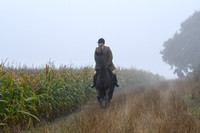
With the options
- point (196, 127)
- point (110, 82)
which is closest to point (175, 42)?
point (110, 82)

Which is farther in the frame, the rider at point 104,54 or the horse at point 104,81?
the rider at point 104,54

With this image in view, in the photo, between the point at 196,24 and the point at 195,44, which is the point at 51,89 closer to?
the point at 195,44

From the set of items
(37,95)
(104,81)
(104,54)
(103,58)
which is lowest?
(37,95)

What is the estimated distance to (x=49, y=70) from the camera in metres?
6.07

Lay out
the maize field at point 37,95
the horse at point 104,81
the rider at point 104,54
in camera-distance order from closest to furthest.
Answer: the maize field at point 37,95 < the horse at point 104,81 < the rider at point 104,54

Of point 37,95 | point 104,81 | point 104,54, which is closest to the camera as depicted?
point 37,95

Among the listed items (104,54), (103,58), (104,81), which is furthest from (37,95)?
(104,54)

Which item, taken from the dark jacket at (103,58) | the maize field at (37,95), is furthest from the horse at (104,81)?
the maize field at (37,95)

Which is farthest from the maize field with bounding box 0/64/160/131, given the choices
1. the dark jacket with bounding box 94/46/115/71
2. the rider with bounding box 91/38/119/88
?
the dark jacket with bounding box 94/46/115/71

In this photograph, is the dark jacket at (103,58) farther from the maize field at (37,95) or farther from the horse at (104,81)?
the maize field at (37,95)

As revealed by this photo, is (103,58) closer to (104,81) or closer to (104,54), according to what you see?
(104,54)

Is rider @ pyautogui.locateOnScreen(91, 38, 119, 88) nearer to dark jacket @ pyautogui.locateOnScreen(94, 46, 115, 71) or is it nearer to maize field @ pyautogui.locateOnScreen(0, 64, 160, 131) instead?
dark jacket @ pyautogui.locateOnScreen(94, 46, 115, 71)

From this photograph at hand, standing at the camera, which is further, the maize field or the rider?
the rider

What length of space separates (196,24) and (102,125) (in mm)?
33530
